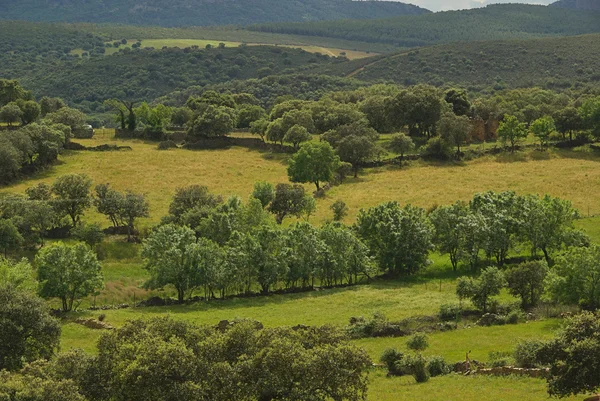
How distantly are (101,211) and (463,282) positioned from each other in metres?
37.7

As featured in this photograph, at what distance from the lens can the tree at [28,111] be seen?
115 m

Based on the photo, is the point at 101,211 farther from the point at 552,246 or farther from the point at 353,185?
the point at 552,246

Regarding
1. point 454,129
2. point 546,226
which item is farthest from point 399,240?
point 454,129

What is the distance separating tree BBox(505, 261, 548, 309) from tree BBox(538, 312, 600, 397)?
64.2ft

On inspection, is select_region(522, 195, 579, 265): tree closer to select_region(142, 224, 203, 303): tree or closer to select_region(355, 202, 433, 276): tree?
select_region(355, 202, 433, 276): tree

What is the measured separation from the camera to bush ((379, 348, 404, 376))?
42.7 m

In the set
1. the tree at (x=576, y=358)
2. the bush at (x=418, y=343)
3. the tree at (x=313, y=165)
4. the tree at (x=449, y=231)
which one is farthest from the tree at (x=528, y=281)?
the tree at (x=313, y=165)

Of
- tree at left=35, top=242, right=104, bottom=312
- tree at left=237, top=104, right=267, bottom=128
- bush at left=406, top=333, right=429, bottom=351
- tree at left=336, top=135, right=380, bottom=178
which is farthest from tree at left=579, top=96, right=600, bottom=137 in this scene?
tree at left=35, top=242, right=104, bottom=312

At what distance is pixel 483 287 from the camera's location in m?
53.3

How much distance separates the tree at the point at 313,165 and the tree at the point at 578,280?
43056 millimetres

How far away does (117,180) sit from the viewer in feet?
309

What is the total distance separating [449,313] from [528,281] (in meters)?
6.12

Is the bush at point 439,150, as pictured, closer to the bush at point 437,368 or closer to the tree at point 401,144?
the tree at point 401,144

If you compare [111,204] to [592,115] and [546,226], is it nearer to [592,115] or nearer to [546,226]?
[546,226]
